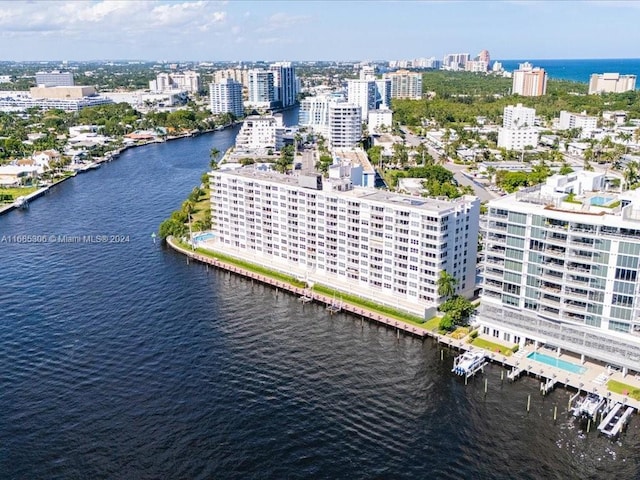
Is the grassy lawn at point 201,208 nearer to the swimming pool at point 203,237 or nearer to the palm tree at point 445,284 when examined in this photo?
the swimming pool at point 203,237

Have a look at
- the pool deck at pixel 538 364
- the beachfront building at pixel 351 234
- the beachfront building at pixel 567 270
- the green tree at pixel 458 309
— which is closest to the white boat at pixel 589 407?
the pool deck at pixel 538 364

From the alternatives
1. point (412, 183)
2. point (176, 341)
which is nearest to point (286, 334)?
point (176, 341)

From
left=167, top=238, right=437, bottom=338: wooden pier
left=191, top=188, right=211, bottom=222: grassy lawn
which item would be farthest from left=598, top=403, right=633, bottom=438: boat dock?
left=191, top=188, right=211, bottom=222: grassy lawn

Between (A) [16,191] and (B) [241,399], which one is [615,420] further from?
(A) [16,191]

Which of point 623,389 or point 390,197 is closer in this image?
point 623,389

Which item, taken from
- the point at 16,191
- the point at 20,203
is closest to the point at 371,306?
the point at 20,203

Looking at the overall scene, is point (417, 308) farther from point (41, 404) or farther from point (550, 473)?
point (41, 404)
